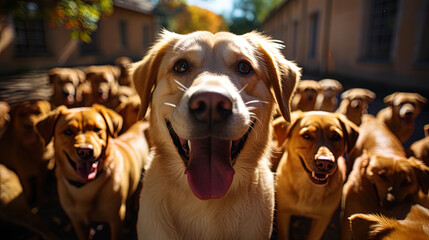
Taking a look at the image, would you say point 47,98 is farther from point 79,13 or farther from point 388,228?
point 388,228

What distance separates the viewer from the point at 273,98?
91.1 inches

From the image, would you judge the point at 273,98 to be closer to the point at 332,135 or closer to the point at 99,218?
the point at 332,135

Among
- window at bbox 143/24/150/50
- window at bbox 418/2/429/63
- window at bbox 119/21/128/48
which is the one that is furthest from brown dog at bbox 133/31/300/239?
window at bbox 143/24/150/50

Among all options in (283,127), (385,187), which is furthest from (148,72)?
(385,187)

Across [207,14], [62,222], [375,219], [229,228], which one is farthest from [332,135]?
[207,14]

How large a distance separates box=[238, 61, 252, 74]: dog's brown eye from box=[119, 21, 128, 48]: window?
78.3ft

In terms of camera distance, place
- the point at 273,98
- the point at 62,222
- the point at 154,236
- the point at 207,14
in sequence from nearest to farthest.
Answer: the point at 154,236 → the point at 273,98 → the point at 62,222 → the point at 207,14

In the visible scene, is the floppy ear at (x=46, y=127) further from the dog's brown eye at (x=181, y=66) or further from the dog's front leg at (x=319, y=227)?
the dog's front leg at (x=319, y=227)

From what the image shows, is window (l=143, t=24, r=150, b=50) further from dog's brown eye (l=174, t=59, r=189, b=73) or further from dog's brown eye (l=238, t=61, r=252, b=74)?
dog's brown eye (l=238, t=61, r=252, b=74)

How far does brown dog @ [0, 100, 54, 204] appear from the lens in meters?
3.75

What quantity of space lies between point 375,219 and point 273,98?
1.16 meters

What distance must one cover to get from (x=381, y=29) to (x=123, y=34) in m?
20.5

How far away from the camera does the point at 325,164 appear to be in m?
2.55

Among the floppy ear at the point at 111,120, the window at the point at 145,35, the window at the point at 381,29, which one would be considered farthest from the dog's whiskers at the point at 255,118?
Answer: the window at the point at 145,35
